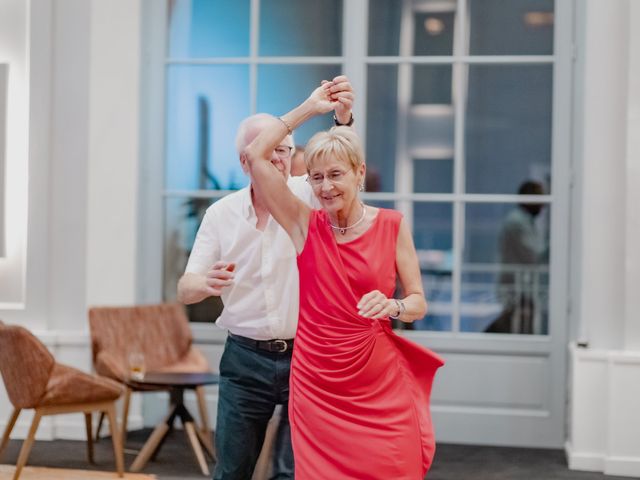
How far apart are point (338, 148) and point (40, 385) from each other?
2.89 meters

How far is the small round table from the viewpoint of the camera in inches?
208

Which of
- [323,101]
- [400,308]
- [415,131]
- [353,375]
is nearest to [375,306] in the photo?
[400,308]

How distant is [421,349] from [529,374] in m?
3.82

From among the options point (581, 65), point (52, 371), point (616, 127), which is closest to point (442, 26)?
point (581, 65)

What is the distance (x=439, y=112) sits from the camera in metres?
6.38

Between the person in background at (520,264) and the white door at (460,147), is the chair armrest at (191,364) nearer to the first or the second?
the white door at (460,147)

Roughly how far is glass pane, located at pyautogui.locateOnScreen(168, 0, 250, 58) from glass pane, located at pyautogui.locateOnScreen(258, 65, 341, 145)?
0.22 meters

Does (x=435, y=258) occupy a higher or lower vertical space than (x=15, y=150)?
lower

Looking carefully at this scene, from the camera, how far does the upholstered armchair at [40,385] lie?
488 cm

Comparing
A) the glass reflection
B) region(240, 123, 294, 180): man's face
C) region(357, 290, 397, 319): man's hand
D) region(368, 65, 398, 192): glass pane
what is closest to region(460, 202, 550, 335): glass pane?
the glass reflection

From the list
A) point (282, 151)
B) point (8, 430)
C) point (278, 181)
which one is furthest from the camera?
point (8, 430)

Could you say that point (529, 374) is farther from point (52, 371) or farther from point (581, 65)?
point (52, 371)

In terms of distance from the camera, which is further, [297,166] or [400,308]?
[297,166]

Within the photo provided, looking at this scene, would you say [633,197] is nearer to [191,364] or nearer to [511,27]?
[511,27]
